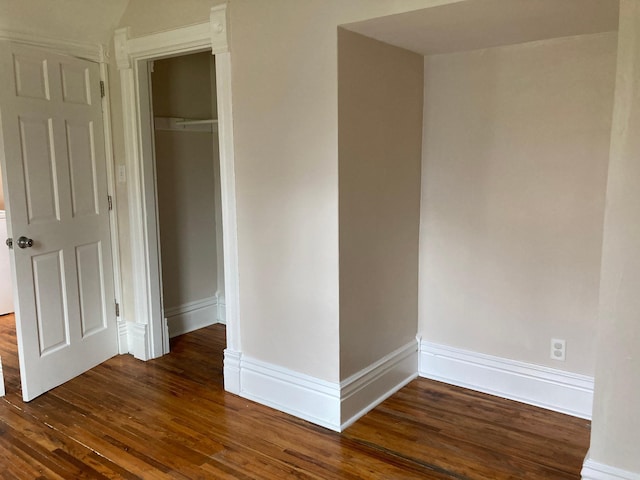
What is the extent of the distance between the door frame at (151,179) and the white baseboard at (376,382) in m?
0.72

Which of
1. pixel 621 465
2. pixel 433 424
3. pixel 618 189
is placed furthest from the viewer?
pixel 433 424

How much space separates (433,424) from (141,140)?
2.45 metres

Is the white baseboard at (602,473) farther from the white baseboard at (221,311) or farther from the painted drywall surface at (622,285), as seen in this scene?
the white baseboard at (221,311)

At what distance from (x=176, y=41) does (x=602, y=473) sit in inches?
117

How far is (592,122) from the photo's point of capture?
276 cm

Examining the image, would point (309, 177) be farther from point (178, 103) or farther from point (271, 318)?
point (178, 103)

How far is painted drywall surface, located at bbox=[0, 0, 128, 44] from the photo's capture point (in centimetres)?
301

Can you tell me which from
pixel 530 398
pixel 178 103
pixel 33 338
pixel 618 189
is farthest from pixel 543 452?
pixel 178 103

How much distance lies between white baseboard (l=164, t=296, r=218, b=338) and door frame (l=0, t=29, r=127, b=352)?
1.52 ft

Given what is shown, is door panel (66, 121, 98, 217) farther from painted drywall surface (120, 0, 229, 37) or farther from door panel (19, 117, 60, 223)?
painted drywall surface (120, 0, 229, 37)

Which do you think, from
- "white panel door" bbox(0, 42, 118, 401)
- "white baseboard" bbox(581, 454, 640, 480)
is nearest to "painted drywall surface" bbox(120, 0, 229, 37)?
"white panel door" bbox(0, 42, 118, 401)

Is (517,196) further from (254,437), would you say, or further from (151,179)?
(151,179)

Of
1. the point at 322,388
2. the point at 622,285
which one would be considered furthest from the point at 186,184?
the point at 622,285

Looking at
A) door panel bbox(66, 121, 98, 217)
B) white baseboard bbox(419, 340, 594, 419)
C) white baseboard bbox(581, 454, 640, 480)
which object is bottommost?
white baseboard bbox(419, 340, 594, 419)
